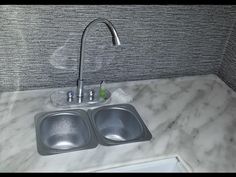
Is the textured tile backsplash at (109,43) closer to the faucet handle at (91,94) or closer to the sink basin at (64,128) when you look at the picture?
the faucet handle at (91,94)

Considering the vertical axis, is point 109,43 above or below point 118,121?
above

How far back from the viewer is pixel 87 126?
1.29 m

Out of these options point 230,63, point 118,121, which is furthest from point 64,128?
point 230,63

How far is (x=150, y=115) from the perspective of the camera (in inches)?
54.2

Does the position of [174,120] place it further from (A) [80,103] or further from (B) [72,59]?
(B) [72,59]

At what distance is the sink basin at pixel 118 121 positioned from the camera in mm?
1363

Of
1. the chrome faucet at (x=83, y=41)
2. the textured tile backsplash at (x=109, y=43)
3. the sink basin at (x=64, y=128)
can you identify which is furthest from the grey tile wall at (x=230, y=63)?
the sink basin at (x=64, y=128)

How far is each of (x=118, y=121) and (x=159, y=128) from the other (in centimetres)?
24

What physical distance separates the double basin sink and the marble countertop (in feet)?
0.13

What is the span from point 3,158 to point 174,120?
0.77m

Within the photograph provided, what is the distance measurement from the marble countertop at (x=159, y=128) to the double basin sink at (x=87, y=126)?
4 cm

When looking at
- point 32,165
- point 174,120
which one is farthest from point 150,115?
point 32,165

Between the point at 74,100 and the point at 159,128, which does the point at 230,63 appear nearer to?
the point at 159,128

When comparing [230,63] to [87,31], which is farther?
[230,63]
